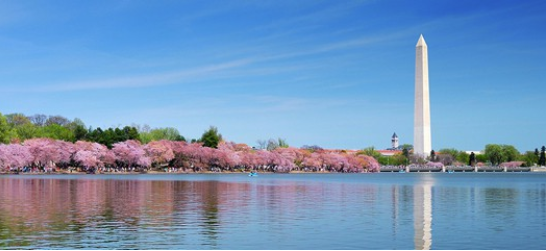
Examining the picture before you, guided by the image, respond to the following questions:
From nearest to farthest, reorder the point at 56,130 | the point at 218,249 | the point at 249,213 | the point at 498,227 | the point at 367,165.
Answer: the point at 218,249, the point at 498,227, the point at 249,213, the point at 56,130, the point at 367,165

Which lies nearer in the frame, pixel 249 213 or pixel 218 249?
pixel 218 249

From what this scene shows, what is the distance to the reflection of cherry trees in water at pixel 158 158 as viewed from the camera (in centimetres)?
9838

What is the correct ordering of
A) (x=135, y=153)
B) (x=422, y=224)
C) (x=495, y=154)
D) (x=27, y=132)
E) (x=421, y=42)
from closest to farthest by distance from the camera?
(x=422, y=224), (x=135, y=153), (x=27, y=132), (x=421, y=42), (x=495, y=154)

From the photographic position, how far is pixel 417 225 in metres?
24.0

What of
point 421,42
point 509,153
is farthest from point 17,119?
point 509,153

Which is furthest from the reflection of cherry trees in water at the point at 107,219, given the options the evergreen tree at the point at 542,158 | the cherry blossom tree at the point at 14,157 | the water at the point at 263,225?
the evergreen tree at the point at 542,158

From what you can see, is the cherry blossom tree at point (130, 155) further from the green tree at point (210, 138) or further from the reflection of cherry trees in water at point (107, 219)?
the reflection of cherry trees in water at point (107, 219)

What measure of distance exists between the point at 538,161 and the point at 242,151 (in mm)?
97884

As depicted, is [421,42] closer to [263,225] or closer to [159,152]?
[159,152]

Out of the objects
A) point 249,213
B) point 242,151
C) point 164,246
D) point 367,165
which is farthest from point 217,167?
point 164,246

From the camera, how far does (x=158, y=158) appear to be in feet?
370

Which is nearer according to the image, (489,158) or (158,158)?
(158,158)

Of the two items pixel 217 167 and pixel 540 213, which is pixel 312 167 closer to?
pixel 217 167

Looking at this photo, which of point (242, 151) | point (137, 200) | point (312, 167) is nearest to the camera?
point (137, 200)
